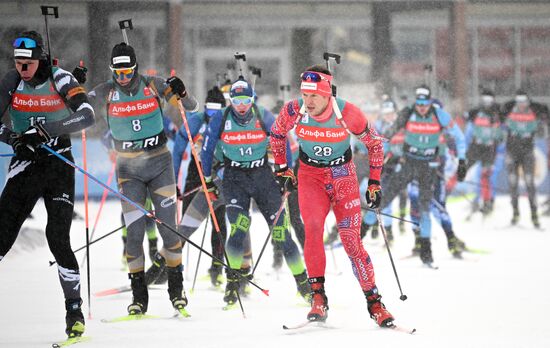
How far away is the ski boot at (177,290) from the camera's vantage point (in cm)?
710

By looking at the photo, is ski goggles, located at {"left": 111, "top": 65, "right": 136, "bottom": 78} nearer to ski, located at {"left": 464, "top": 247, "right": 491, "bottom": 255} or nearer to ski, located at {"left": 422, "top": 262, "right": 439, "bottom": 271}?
ski, located at {"left": 422, "top": 262, "right": 439, "bottom": 271}

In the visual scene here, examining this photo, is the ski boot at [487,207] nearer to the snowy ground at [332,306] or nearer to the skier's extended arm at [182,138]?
the snowy ground at [332,306]

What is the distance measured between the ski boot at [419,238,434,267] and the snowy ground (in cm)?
13

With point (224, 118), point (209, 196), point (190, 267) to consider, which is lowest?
point (190, 267)

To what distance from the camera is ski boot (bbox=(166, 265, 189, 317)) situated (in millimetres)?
7099

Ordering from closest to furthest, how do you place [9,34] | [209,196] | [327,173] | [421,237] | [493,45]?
[327,173] → [209,196] → [421,237] → [9,34] → [493,45]

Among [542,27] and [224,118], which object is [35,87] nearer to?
[224,118]

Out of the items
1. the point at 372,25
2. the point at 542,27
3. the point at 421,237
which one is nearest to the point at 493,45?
the point at 542,27

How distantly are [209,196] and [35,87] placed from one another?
6.59ft

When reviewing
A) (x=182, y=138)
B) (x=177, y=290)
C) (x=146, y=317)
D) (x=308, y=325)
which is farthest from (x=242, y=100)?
(x=308, y=325)

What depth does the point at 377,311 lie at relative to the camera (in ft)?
21.1

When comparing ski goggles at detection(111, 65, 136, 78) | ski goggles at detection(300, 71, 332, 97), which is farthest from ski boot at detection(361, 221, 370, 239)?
ski goggles at detection(111, 65, 136, 78)

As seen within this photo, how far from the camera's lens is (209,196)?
7.69 m

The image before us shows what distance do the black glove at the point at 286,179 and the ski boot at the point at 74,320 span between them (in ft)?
5.75
